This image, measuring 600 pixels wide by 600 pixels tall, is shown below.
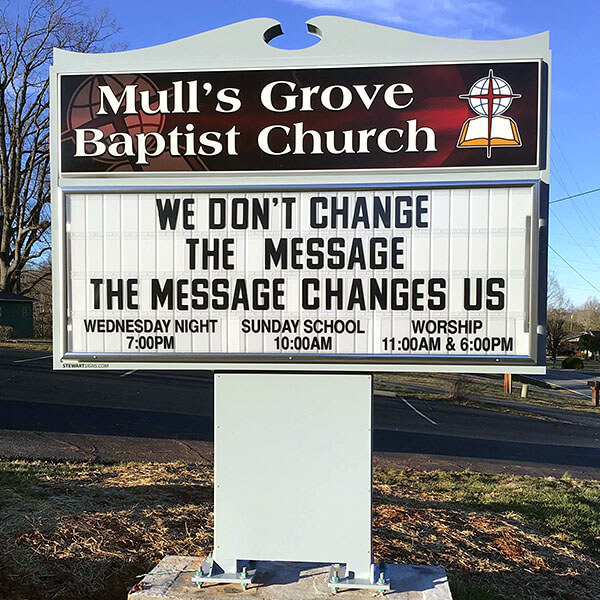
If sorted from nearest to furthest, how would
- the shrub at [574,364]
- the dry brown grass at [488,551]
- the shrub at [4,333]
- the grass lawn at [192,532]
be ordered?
the grass lawn at [192,532] → the dry brown grass at [488,551] → the shrub at [4,333] → the shrub at [574,364]

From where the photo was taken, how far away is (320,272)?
332 cm

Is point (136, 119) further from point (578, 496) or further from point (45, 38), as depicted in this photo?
point (45, 38)

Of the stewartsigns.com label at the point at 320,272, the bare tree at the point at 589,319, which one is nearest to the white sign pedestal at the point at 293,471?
the stewartsigns.com label at the point at 320,272

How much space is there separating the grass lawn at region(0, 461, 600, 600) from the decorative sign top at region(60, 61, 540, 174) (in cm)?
257

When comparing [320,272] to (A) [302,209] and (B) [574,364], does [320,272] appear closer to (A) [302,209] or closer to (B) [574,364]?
(A) [302,209]

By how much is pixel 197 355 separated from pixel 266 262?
2.23 feet

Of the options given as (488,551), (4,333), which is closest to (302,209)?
(488,551)

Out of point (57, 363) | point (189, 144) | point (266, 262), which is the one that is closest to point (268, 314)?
point (266, 262)

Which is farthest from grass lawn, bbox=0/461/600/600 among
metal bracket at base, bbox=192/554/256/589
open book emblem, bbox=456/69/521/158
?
open book emblem, bbox=456/69/521/158

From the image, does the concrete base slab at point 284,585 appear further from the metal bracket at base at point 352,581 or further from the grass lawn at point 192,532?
the grass lawn at point 192,532

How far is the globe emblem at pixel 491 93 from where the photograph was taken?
323cm

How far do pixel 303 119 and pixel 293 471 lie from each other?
208cm

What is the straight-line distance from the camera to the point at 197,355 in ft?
11.1

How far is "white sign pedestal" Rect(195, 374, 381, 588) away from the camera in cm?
341
